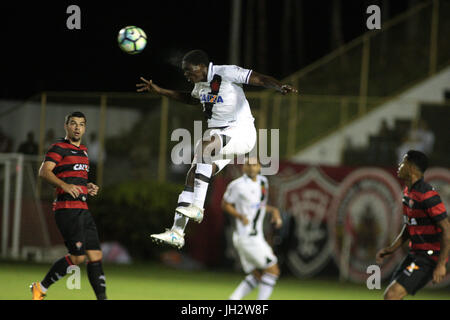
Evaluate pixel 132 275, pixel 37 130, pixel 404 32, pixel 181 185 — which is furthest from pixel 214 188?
pixel 404 32

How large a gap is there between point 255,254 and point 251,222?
60 cm

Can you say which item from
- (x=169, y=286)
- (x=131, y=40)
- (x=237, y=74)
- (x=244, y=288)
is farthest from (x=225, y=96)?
(x=169, y=286)

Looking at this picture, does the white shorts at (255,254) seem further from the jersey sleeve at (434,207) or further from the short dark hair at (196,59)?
the short dark hair at (196,59)

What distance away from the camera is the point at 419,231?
898 centimetres

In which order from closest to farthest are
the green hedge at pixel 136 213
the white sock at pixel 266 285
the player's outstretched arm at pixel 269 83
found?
the player's outstretched arm at pixel 269 83 → the white sock at pixel 266 285 → the green hedge at pixel 136 213

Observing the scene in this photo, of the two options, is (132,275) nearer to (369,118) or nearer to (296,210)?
(296,210)

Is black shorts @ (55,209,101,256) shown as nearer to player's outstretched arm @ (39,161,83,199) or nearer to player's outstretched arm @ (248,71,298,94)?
player's outstretched arm @ (39,161,83,199)

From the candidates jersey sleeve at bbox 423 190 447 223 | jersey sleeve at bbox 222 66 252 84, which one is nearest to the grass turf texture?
jersey sleeve at bbox 423 190 447 223

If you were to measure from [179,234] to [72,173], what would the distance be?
1.67m

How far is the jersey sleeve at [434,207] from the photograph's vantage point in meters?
8.77

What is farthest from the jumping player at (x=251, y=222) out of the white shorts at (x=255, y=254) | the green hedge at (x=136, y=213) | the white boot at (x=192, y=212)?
the green hedge at (x=136, y=213)

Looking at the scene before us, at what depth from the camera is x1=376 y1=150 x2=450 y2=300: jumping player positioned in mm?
8797

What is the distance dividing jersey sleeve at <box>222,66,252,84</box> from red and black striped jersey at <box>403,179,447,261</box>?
7.38 feet

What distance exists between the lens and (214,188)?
18.1 metres
